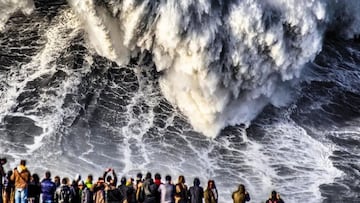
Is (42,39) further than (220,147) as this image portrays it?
Yes

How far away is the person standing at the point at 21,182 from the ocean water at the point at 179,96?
6.02 m

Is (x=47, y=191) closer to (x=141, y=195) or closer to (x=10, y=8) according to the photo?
(x=141, y=195)

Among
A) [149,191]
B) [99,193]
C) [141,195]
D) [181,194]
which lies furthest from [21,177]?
[181,194]

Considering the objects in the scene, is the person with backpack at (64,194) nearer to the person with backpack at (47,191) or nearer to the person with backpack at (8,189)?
the person with backpack at (47,191)

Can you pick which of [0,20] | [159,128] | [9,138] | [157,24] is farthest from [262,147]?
[0,20]

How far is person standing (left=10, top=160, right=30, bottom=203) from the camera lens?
60.3 ft

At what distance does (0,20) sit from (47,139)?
649cm

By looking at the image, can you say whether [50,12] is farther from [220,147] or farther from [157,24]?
[220,147]

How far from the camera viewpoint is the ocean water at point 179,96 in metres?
25.8

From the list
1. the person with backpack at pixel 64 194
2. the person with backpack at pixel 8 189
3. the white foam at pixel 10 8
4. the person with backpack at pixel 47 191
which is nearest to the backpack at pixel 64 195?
the person with backpack at pixel 64 194

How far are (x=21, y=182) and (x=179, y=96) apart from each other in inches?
435

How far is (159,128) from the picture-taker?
91.4 feet

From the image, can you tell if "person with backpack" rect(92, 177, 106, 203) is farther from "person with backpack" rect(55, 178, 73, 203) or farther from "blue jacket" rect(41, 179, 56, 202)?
"blue jacket" rect(41, 179, 56, 202)

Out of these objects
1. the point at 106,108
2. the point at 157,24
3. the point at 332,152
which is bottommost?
the point at 332,152
